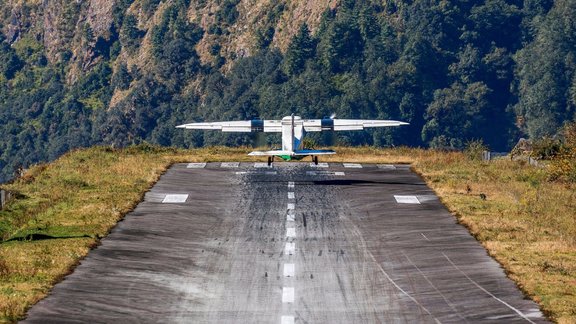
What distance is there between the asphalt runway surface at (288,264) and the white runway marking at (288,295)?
53 mm

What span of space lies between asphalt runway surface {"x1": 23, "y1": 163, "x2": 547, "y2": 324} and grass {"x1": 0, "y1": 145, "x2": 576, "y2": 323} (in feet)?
2.26

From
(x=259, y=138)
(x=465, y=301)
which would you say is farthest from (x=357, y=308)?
(x=259, y=138)

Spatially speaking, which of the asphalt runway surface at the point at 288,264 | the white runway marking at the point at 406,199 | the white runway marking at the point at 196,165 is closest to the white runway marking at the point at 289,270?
the asphalt runway surface at the point at 288,264

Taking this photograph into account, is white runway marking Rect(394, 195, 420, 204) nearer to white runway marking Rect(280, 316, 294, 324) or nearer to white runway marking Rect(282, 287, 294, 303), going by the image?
white runway marking Rect(282, 287, 294, 303)

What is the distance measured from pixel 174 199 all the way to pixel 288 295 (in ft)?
68.2

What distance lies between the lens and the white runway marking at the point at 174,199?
57.1 m

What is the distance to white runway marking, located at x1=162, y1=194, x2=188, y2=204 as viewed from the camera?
5712 cm

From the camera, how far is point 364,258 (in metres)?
44.0

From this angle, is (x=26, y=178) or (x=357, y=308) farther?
(x=26, y=178)

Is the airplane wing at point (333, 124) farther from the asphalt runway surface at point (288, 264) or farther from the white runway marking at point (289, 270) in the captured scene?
the white runway marking at point (289, 270)

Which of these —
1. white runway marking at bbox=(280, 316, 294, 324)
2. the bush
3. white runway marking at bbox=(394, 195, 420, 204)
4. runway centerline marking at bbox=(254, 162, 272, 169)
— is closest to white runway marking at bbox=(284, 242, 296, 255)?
white runway marking at bbox=(280, 316, 294, 324)

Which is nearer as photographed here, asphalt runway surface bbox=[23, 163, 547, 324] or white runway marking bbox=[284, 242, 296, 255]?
asphalt runway surface bbox=[23, 163, 547, 324]

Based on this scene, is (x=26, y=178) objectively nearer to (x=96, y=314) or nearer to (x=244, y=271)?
(x=244, y=271)

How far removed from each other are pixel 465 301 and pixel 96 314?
9643 mm
